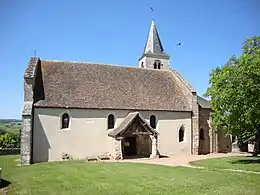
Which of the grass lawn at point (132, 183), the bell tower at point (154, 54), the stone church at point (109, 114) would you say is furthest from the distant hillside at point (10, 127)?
the grass lawn at point (132, 183)

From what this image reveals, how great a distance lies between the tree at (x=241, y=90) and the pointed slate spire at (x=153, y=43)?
79.2ft

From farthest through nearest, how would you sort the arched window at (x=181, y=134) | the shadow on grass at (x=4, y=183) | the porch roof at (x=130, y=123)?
the arched window at (x=181, y=134), the porch roof at (x=130, y=123), the shadow on grass at (x=4, y=183)

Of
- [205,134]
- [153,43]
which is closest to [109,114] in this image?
[205,134]

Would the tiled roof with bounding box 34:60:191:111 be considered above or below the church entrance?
above

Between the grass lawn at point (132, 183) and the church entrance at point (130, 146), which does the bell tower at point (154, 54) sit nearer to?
the church entrance at point (130, 146)

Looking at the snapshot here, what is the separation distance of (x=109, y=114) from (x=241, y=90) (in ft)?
47.1

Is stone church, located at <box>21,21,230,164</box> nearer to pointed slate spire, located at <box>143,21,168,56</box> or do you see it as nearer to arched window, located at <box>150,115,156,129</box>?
arched window, located at <box>150,115,156,129</box>

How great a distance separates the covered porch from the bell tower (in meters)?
17.4

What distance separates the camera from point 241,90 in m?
23.3

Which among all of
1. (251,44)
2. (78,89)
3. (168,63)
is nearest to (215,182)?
(251,44)

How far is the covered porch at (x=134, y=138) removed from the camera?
30547 mm

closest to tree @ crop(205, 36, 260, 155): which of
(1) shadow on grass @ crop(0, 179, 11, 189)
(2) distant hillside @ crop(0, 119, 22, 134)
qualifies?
(1) shadow on grass @ crop(0, 179, 11, 189)

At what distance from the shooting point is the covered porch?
30.5 meters

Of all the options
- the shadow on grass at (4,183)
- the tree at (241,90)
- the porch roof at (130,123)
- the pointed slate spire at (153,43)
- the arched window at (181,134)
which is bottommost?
the shadow on grass at (4,183)
